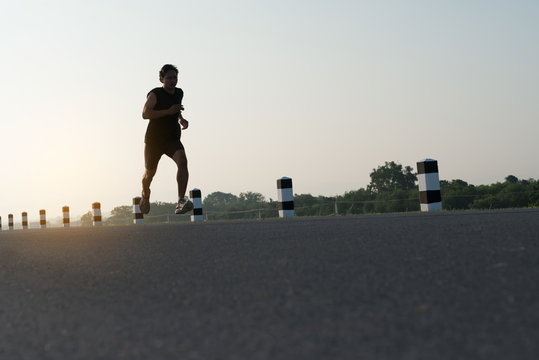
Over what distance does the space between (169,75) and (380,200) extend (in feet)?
55.5

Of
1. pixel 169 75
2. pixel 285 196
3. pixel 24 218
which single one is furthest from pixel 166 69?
pixel 24 218

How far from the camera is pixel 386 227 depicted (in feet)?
17.7

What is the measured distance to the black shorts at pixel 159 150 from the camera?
8664 millimetres

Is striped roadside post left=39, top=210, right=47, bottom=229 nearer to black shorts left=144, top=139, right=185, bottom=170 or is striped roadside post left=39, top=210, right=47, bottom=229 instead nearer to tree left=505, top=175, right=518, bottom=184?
black shorts left=144, top=139, right=185, bottom=170

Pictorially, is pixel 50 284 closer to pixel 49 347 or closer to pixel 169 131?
pixel 49 347

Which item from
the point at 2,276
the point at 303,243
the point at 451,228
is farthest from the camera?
the point at 451,228

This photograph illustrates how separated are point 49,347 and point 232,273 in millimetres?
1330

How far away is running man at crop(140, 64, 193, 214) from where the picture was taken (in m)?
8.45

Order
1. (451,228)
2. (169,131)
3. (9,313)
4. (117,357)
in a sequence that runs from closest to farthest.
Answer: (117,357) < (9,313) < (451,228) < (169,131)

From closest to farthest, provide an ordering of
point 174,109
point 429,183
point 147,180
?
1. point 174,109
2. point 147,180
3. point 429,183

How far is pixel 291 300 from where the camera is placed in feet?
8.84

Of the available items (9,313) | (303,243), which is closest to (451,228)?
(303,243)

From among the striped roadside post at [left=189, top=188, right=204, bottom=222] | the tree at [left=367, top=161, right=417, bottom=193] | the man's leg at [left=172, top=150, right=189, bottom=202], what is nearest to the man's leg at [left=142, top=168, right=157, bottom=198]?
the man's leg at [left=172, top=150, right=189, bottom=202]

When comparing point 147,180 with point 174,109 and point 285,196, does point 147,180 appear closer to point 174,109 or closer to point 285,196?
point 174,109
